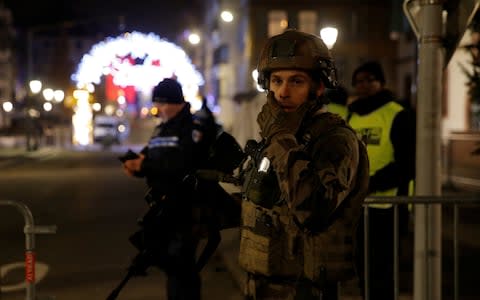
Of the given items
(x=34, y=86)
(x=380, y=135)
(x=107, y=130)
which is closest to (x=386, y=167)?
(x=380, y=135)

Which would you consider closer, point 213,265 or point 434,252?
point 434,252

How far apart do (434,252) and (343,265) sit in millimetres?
2033

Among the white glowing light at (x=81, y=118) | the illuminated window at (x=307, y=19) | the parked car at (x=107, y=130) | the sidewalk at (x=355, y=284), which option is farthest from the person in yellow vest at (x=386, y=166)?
the illuminated window at (x=307, y=19)

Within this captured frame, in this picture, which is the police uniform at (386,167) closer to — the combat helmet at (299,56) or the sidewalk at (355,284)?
the sidewalk at (355,284)

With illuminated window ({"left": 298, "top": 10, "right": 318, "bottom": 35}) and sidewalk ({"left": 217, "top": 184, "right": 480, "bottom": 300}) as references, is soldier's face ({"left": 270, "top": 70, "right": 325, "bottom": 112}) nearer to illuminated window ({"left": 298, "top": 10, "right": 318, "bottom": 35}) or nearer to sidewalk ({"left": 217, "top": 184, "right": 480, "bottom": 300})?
sidewalk ({"left": 217, "top": 184, "right": 480, "bottom": 300})

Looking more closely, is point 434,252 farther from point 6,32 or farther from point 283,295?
point 6,32

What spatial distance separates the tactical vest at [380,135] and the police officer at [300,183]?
2.22 metres

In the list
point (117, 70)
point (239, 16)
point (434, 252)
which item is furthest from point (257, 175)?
point (239, 16)

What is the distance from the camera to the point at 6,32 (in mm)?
76438

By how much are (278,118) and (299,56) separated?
262 millimetres

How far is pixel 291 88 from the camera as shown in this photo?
251 centimetres

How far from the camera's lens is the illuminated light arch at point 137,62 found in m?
28.3

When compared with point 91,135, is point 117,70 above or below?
above

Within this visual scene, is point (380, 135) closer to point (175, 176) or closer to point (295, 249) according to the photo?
point (175, 176)
